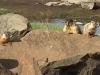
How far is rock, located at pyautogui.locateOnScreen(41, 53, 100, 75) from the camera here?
26.6 ft

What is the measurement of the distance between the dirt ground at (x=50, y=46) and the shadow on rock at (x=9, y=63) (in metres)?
0.12

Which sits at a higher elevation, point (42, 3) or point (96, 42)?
point (96, 42)

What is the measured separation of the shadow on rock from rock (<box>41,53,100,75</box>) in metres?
0.76

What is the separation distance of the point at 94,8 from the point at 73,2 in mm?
1614

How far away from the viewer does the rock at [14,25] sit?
12.2 meters

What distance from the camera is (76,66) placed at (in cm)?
830

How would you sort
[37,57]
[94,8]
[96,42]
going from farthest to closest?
[94,8], [96,42], [37,57]

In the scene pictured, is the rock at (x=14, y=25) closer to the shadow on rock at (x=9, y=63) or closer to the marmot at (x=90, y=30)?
the marmot at (x=90, y=30)

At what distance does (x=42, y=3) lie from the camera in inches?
993

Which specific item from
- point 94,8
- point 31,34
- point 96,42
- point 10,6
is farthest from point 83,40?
point 10,6

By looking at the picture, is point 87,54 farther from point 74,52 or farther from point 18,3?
point 18,3

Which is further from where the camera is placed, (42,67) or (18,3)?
(18,3)

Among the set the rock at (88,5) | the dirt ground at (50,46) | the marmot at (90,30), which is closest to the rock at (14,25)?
the marmot at (90,30)

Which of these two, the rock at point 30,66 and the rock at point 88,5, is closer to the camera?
the rock at point 30,66
